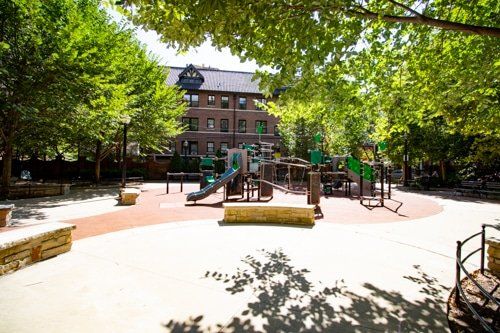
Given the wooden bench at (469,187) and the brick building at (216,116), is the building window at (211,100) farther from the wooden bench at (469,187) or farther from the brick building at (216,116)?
the wooden bench at (469,187)

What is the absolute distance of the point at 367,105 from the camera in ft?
26.3

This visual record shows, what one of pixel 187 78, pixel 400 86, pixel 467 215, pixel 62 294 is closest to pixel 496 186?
pixel 467 215

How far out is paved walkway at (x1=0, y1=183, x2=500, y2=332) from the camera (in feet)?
11.2

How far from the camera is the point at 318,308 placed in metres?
3.79

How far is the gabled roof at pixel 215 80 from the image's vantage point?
41.0m

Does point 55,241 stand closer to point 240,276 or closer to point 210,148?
point 240,276

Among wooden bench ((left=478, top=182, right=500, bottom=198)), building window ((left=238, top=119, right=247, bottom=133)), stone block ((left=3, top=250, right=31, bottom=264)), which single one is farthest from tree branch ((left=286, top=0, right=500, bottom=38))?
building window ((left=238, top=119, right=247, bottom=133))

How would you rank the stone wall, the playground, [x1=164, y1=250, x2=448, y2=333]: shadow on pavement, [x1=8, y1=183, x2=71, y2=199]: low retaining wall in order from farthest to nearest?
1. [x1=8, y1=183, x2=71, y2=199]: low retaining wall
2. the stone wall
3. the playground
4. [x1=164, y1=250, x2=448, y2=333]: shadow on pavement

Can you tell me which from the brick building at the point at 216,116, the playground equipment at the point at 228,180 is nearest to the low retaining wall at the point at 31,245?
the playground equipment at the point at 228,180

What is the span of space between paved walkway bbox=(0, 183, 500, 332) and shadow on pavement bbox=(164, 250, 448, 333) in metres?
0.01

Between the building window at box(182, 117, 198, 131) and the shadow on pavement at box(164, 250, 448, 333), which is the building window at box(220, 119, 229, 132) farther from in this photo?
the shadow on pavement at box(164, 250, 448, 333)

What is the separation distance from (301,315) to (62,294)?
3.28 meters

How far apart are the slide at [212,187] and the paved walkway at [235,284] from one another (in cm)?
549

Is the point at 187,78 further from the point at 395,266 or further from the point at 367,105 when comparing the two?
the point at 395,266
